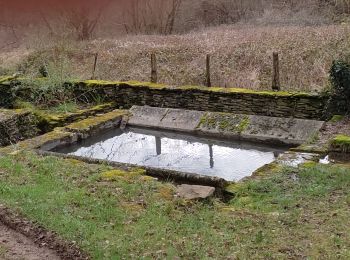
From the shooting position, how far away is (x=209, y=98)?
12.8 metres

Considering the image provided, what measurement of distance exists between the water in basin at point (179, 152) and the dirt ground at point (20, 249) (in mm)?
4368

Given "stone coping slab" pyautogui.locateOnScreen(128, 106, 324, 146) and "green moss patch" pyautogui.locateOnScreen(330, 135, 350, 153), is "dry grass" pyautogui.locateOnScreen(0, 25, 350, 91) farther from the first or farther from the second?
"green moss patch" pyautogui.locateOnScreen(330, 135, 350, 153)

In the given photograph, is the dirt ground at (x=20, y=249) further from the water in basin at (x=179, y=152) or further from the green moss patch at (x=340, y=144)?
the green moss patch at (x=340, y=144)

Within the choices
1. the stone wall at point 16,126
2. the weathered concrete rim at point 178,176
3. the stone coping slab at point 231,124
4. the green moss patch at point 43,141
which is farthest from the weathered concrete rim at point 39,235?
the stone coping slab at point 231,124

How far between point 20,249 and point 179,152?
5.90m

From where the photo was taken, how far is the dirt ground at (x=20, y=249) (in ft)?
16.4

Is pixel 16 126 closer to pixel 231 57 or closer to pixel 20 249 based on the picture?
pixel 20 249

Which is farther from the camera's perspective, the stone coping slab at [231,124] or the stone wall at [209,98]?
the stone wall at [209,98]

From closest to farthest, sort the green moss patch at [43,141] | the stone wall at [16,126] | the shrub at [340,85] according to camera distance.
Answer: the green moss patch at [43,141] → the shrub at [340,85] → the stone wall at [16,126]

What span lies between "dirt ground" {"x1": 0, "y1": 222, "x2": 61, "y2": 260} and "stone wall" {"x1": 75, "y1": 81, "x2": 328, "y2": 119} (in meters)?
7.63

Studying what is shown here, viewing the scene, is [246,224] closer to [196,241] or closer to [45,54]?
[196,241]

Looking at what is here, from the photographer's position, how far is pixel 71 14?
2058 centimetres

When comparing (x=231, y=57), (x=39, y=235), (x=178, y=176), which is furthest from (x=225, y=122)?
(x=39, y=235)

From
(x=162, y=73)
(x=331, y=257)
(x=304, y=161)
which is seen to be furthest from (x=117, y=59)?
(x=331, y=257)
